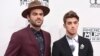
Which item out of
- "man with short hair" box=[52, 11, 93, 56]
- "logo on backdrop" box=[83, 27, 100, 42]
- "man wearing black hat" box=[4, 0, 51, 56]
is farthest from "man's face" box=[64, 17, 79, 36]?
"logo on backdrop" box=[83, 27, 100, 42]

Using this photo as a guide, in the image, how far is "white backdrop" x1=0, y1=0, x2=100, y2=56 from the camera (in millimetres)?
1749

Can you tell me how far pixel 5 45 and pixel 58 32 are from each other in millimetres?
388

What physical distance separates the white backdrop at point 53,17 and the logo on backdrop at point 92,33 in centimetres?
3

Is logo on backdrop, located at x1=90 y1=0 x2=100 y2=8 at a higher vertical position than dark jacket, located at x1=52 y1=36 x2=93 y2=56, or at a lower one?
higher

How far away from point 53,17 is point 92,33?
1.04 ft

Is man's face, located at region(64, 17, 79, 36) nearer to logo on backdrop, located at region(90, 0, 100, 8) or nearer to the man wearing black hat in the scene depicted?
the man wearing black hat

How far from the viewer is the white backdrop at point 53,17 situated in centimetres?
175

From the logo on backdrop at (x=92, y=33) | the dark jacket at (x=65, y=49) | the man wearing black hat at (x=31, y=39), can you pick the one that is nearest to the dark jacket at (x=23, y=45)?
the man wearing black hat at (x=31, y=39)

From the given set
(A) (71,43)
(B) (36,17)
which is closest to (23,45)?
(B) (36,17)

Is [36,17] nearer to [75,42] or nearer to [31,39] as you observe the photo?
[31,39]

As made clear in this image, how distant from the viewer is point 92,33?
1.88m

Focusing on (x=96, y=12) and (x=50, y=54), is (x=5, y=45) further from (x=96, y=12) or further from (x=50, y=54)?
(x=96, y=12)

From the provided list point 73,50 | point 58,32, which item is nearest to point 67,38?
point 73,50

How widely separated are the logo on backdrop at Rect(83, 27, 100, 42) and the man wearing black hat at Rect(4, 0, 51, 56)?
1.42ft
